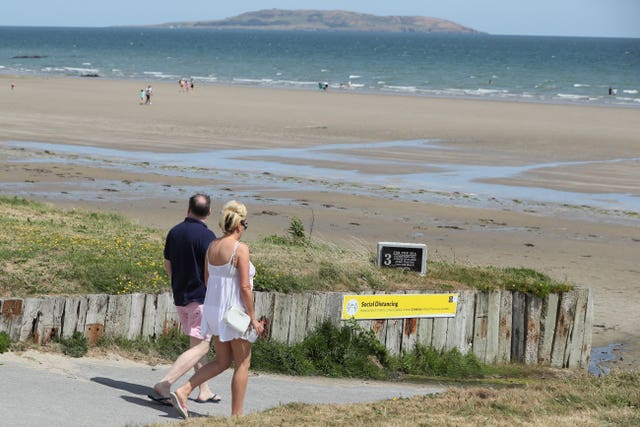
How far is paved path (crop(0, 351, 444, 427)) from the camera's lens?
768 centimetres

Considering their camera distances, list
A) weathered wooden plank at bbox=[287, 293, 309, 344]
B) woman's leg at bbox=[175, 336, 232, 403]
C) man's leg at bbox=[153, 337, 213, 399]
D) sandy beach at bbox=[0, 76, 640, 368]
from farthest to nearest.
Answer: sandy beach at bbox=[0, 76, 640, 368] → weathered wooden plank at bbox=[287, 293, 309, 344] → man's leg at bbox=[153, 337, 213, 399] → woman's leg at bbox=[175, 336, 232, 403]

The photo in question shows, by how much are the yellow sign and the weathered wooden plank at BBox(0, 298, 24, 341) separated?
3.38 meters

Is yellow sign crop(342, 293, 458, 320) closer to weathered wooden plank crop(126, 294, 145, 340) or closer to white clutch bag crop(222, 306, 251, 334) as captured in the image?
weathered wooden plank crop(126, 294, 145, 340)

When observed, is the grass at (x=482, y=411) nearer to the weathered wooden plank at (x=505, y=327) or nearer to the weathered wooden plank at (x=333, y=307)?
the weathered wooden plank at (x=333, y=307)

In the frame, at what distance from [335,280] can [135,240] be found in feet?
9.53

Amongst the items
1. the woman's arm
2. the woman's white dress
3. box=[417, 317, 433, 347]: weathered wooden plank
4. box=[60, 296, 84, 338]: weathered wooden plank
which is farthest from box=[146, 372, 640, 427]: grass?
box=[417, 317, 433, 347]: weathered wooden plank

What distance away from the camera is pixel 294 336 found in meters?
10.9

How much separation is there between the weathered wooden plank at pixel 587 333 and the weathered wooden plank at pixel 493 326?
3.83 feet

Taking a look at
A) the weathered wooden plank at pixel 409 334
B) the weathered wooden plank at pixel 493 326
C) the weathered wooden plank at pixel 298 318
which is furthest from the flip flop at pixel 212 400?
the weathered wooden plank at pixel 493 326

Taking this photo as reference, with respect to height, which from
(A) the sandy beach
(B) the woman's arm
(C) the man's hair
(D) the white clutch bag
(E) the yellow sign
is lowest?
(A) the sandy beach

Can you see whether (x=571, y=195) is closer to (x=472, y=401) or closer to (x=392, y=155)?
(x=392, y=155)

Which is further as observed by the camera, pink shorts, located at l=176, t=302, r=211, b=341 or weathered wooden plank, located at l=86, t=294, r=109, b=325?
weathered wooden plank, located at l=86, t=294, r=109, b=325

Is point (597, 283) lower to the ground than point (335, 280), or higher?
lower

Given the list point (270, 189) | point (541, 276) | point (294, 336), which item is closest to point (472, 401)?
point (294, 336)
